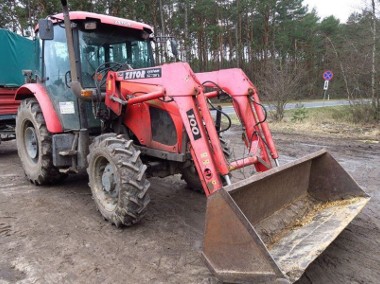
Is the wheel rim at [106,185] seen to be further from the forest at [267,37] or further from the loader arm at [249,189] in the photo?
the forest at [267,37]

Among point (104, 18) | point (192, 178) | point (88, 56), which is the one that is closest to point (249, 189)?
point (192, 178)

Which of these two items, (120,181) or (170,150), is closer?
(120,181)

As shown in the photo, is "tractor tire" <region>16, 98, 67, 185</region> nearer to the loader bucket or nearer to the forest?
the loader bucket

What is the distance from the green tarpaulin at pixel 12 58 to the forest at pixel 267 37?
642 cm

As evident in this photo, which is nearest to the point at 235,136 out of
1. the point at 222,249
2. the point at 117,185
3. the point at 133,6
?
the point at 117,185

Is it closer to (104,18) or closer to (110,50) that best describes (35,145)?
(110,50)

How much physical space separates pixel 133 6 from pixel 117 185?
22.1m

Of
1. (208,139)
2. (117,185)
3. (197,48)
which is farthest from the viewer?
(197,48)

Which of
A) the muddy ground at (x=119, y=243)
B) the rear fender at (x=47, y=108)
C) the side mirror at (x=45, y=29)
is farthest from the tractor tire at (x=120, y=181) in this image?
the side mirror at (x=45, y=29)

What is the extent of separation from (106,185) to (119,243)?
76 cm

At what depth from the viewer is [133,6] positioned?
23734 millimetres

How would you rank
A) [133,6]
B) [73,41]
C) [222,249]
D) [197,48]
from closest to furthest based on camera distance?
1. [222,249]
2. [73,41]
3. [133,6]
4. [197,48]

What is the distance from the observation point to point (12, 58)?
8406mm

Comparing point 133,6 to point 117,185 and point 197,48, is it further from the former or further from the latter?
point 117,185
